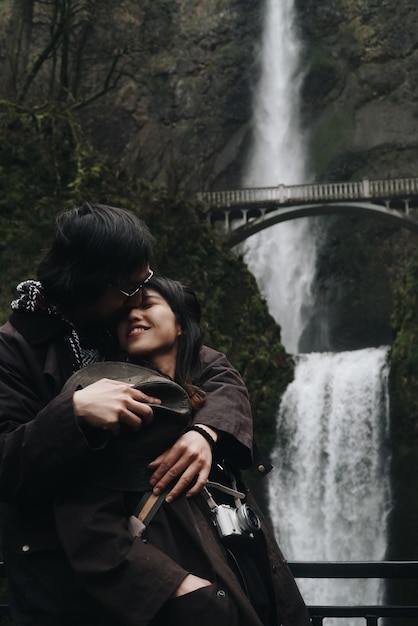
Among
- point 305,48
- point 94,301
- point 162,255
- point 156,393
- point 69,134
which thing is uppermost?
point 305,48

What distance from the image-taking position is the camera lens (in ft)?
7.12

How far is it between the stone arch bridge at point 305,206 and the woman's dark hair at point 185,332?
22.6 meters

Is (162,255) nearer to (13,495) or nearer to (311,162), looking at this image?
(13,495)

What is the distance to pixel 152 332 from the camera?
2.42 m

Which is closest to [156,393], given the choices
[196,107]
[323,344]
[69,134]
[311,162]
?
[69,134]

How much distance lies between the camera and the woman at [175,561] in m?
1.98

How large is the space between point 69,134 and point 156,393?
1393cm

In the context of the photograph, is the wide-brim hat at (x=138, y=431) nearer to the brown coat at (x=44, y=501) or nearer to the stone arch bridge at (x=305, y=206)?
the brown coat at (x=44, y=501)

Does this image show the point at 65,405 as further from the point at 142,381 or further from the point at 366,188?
the point at 366,188

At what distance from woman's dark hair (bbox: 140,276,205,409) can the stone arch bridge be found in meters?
22.6

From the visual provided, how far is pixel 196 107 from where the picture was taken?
1300 inches

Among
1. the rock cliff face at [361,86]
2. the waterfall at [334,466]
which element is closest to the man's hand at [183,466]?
the waterfall at [334,466]

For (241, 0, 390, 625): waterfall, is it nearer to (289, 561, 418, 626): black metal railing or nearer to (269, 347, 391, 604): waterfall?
(269, 347, 391, 604): waterfall

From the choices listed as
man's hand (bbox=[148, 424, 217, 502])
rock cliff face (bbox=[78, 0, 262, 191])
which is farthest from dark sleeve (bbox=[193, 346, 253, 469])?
rock cliff face (bbox=[78, 0, 262, 191])
